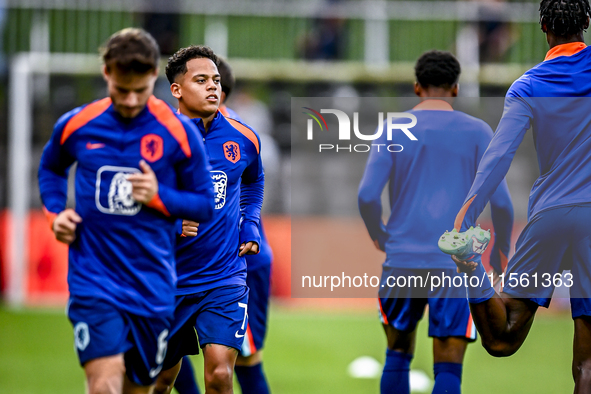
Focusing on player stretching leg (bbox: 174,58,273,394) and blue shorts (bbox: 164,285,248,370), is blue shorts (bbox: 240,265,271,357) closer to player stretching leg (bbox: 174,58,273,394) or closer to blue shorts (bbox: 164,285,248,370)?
player stretching leg (bbox: 174,58,273,394)

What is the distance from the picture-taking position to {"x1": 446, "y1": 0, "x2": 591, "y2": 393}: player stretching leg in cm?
435

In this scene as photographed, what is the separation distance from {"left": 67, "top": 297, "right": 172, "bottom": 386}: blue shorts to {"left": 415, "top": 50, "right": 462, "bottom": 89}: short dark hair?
2.40 m

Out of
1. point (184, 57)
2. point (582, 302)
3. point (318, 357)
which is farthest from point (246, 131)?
point (318, 357)

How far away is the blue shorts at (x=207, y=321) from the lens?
4.28 metres

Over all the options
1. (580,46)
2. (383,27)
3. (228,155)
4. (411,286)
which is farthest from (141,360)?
(383,27)

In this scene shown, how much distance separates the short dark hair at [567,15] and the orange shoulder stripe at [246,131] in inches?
72.6

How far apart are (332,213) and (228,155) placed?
8.63m

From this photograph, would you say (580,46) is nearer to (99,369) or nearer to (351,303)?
(99,369)

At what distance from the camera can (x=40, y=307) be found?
12977mm

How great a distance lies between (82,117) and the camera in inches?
143

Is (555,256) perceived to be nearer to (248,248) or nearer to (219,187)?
(248,248)

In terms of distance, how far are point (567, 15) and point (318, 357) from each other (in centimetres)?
589

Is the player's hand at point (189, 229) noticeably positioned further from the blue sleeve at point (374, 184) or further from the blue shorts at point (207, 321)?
the blue sleeve at point (374, 184)

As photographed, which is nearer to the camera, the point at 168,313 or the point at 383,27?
the point at 168,313
